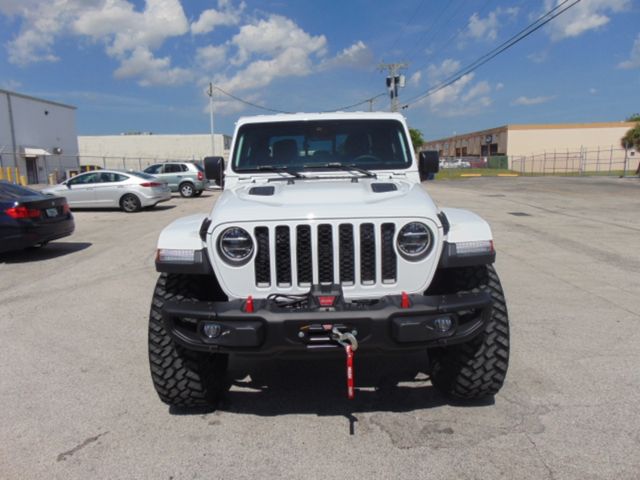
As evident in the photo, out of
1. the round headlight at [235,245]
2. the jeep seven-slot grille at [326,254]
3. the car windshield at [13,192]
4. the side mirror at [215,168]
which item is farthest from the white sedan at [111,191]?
the jeep seven-slot grille at [326,254]

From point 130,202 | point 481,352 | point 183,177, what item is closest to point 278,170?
point 481,352

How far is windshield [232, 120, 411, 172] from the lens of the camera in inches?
177

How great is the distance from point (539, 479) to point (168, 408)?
7.46 ft

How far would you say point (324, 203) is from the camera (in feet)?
10.2

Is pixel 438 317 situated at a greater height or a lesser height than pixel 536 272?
greater

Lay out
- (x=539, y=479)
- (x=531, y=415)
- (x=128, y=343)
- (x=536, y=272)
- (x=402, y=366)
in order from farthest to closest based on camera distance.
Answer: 1. (x=536, y=272)
2. (x=128, y=343)
3. (x=402, y=366)
4. (x=531, y=415)
5. (x=539, y=479)

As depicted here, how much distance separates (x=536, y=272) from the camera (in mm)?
7328

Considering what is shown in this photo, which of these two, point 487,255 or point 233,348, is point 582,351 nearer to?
point 487,255

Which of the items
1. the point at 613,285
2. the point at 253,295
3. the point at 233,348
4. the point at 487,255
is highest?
Answer: the point at 487,255

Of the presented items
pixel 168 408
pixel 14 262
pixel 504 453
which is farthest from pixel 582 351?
pixel 14 262

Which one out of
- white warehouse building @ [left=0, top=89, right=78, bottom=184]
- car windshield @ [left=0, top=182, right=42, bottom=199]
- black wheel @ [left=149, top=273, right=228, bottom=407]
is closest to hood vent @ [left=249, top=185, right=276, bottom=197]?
black wheel @ [left=149, top=273, right=228, bottom=407]

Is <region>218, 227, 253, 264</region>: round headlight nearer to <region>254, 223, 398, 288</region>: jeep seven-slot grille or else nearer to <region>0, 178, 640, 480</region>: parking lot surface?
<region>254, 223, 398, 288</region>: jeep seven-slot grille

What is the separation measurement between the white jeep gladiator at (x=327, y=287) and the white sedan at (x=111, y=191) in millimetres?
14223

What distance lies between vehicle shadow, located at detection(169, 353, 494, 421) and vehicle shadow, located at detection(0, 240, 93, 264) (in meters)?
6.38
